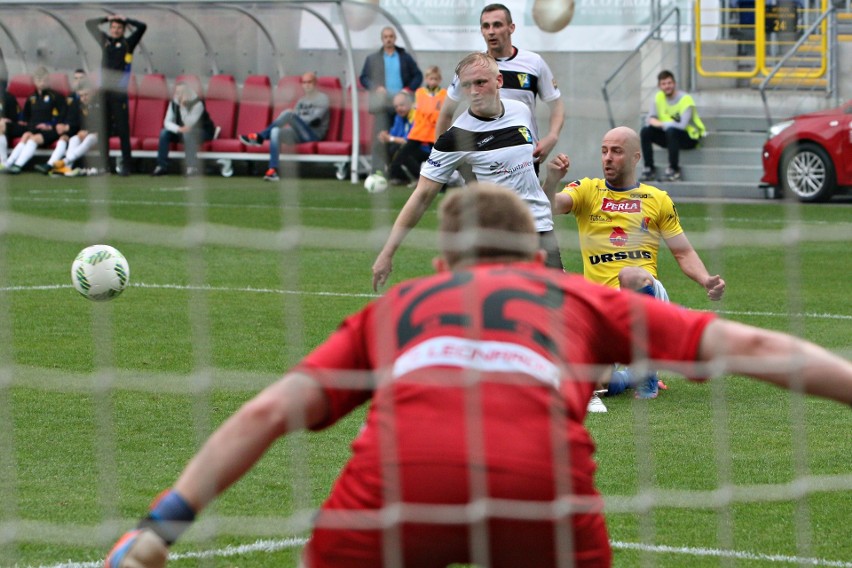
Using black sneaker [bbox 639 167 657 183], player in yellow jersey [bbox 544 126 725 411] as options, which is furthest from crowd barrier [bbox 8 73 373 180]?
black sneaker [bbox 639 167 657 183]

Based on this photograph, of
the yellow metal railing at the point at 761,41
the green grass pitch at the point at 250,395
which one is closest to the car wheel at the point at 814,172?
the green grass pitch at the point at 250,395

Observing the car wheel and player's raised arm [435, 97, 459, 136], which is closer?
player's raised arm [435, 97, 459, 136]

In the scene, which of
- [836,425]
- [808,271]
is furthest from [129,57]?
[808,271]

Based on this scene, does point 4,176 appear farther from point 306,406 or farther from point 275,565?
point 306,406

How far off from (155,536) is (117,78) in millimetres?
5599

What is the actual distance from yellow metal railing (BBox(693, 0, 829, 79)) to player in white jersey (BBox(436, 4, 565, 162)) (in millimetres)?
1120

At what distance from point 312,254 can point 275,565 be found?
8451mm

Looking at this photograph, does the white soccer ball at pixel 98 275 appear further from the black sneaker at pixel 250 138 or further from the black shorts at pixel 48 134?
the black shorts at pixel 48 134

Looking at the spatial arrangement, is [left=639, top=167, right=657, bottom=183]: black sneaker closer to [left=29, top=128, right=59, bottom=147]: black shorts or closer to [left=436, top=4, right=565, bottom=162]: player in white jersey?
[left=436, top=4, right=565, bottom=162]: player in white jersey

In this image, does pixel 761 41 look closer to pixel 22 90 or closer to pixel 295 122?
pixel 295 122

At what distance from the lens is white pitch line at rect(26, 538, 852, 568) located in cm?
442

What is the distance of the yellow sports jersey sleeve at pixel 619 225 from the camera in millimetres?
7133

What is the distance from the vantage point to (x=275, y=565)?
437 centimetres

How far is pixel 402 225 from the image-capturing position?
669 centimetres
